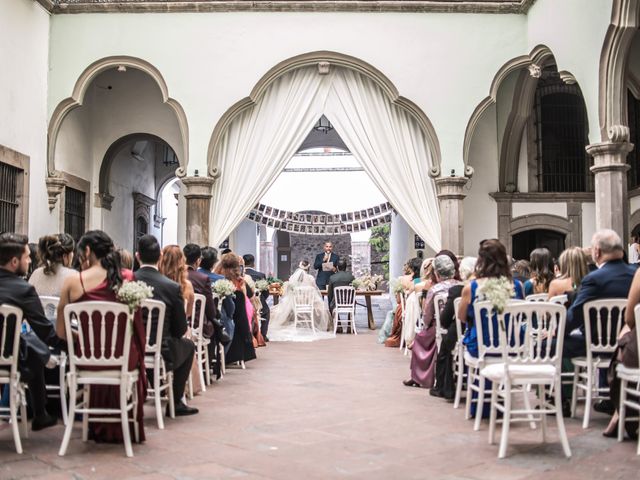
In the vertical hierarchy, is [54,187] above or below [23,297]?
above

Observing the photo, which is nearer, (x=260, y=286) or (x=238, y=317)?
(x=238, y=317)

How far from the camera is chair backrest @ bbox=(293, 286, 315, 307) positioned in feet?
38.0

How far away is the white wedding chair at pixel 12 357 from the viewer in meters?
3.91

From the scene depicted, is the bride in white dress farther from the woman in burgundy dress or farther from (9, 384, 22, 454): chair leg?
(9, 384, 22, 454): chair leg

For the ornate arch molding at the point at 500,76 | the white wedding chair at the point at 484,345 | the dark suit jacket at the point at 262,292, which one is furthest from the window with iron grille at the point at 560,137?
the white wedding chair at the point at 484,345

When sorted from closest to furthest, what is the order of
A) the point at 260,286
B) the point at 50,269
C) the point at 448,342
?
the point at 50,269
the point at 448,342
the point at 260,286

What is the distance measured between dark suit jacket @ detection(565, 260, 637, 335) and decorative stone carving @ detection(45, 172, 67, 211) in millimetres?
8561

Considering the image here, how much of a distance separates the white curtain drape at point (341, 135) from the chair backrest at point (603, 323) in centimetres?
632

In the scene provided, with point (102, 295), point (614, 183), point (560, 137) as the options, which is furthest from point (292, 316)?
Answer: point (102, 295)

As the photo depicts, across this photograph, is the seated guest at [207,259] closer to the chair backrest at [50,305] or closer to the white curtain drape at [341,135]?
the chair backrest at [50,305]

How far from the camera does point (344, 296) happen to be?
1219 cm

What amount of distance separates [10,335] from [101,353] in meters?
0.57

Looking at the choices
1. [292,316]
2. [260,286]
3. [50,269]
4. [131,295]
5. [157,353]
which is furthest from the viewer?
[292,316]

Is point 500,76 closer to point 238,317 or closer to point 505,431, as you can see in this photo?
point 238,317
